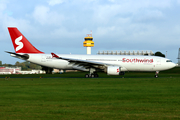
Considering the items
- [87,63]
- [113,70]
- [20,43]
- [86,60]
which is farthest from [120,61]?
[20,43]

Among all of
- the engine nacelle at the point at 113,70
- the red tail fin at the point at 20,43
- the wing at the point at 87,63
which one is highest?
the red tail fin at the point at 20,43

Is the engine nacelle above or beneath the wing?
beneath

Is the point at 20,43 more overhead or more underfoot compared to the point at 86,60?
more overhead

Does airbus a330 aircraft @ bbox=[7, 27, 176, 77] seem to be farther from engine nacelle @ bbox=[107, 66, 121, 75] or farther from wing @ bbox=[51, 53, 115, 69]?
engine nacelle @ bbox=[107, 66, 121, 75]

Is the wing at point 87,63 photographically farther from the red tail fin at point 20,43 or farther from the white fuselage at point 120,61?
the red tail fin at point 20,43

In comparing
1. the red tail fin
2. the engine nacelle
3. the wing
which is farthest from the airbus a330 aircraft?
the engine nacelle

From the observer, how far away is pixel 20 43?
3453 cm

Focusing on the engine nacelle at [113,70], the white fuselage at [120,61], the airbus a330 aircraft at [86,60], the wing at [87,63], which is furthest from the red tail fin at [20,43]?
the engine nacelle at [113,70]

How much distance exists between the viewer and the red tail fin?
34344mm

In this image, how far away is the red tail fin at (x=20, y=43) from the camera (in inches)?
1352

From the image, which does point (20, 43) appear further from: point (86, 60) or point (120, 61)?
point (120, 61)
